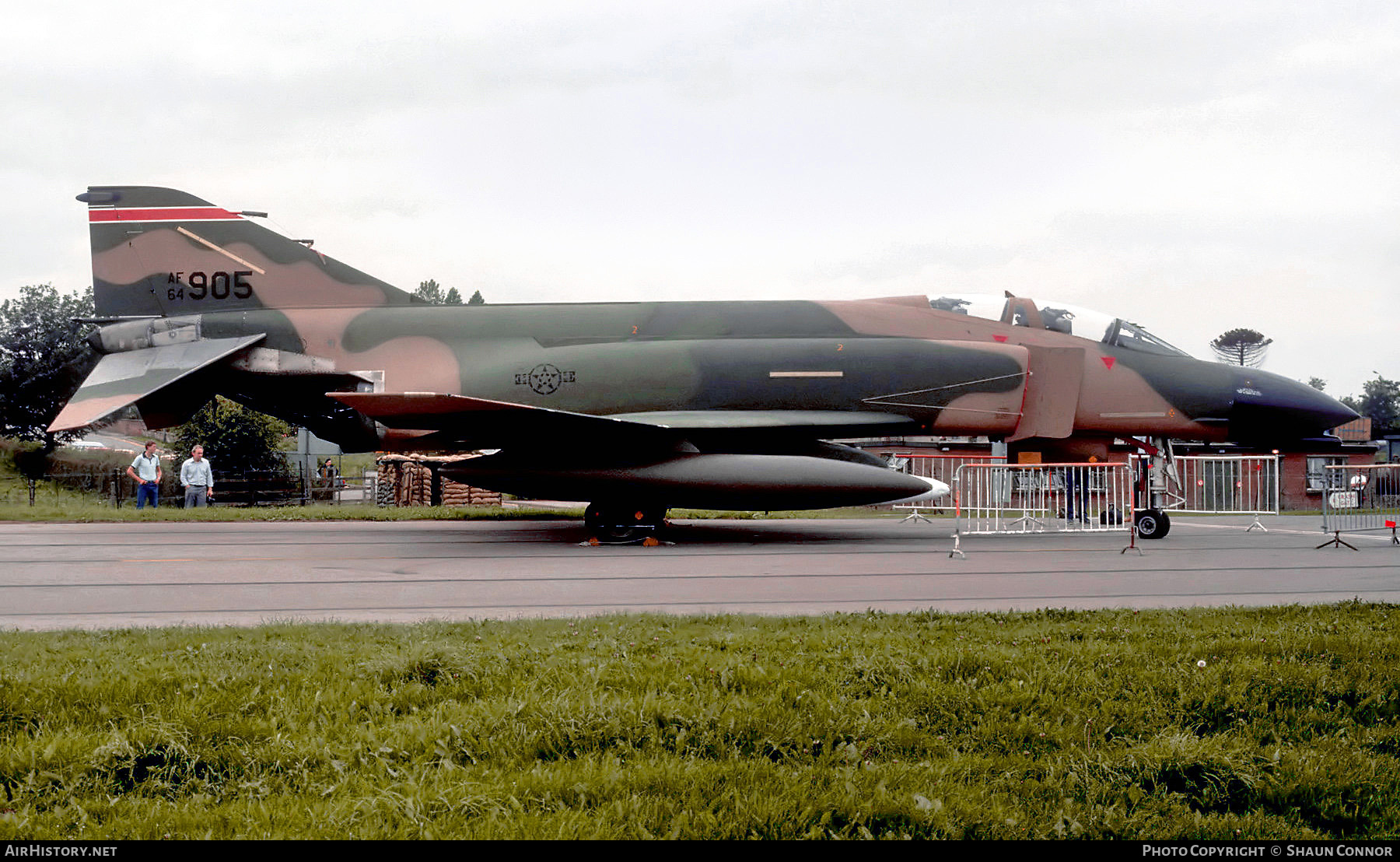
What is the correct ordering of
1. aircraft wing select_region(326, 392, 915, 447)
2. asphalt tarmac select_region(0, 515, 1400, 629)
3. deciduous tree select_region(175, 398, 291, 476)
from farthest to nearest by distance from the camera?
deciduous tree select_region(175, 398, 291, 476)
aircraft wing select_region(326, 392, 915, 447)
asphalt tarmac select_region(0, 515, 1400, 629)

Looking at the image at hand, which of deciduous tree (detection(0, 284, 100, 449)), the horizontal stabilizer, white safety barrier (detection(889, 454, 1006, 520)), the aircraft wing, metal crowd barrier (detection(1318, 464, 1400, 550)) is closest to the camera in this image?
the aircraft wing

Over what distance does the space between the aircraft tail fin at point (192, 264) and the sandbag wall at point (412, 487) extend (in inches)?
320

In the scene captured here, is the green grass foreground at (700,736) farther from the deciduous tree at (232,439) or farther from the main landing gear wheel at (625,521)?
the deciduous tree at (232,439)

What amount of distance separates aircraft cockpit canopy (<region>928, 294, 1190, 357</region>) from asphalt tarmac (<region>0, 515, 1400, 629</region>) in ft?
8.61

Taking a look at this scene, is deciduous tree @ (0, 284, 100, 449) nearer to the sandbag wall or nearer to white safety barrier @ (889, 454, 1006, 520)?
the sandbag wall

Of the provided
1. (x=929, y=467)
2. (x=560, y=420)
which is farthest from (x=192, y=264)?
(x=929, y=467)

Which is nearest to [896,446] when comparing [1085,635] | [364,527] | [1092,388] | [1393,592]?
[1092,388]

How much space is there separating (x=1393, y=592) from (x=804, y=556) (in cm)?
480

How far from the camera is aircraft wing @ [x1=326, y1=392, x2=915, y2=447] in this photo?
1007cm

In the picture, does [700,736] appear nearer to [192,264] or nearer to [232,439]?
[192,264]

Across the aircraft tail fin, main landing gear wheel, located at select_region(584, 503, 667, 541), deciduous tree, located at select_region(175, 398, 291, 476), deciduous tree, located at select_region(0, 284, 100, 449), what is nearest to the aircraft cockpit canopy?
main landing gear wheel, located at select_region(584, 503, 667, 541)

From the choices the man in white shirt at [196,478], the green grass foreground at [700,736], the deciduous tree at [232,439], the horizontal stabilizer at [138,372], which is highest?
the horizontal stabilizer at [138,372]

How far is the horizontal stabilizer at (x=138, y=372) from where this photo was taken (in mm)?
11656

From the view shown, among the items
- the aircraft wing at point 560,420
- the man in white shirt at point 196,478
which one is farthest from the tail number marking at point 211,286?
the man in white shirt at point 196,478
